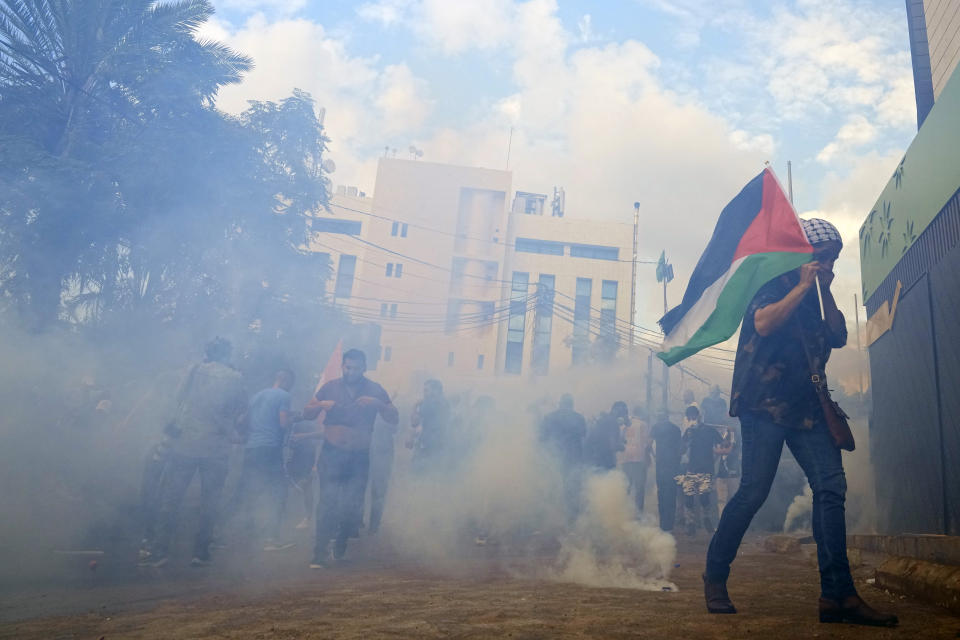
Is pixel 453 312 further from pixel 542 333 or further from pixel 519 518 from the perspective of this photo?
pixel 519 518

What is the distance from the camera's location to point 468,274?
47.6 m

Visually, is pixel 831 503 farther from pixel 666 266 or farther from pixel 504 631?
pixel 666 266

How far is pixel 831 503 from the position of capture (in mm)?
2949

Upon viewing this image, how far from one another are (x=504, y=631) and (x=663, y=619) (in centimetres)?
70

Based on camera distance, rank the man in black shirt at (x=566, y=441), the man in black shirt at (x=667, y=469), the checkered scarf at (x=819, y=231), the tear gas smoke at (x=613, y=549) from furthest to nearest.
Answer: the man in black shirt at (x=667, y=469)
the man in black shirt at (x=566, y=441)
the tear gas smoke at (x=613, y=549)
the checkered scarf at (x=819, y=231)

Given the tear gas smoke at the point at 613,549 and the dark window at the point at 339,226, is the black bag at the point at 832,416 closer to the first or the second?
the tear gas smoke at the point at 613,549

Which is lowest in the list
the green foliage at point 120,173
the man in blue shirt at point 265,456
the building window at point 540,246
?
the man in blue shirt at point 265,456

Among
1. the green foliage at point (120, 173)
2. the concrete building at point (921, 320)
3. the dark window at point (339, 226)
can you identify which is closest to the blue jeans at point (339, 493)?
the concrete building at point (921, 320)

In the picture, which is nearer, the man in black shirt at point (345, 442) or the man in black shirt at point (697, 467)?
the man in black shirt at point (345, 442)

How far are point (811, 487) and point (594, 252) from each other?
47851 mm

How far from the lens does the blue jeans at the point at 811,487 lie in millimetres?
2867

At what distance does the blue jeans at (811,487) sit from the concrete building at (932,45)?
4.70 m

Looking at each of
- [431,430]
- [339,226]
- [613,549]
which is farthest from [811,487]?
[339,226]

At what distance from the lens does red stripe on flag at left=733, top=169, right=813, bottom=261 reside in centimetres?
Result: 343
